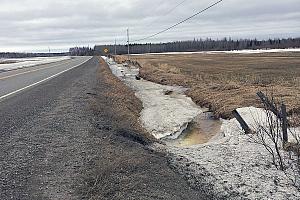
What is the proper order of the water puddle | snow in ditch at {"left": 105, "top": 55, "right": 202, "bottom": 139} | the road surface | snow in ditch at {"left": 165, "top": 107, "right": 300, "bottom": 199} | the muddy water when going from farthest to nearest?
1. snow in ditch at {"left": 105, "top": 55, "right": 202, "bottom": 139}
2. the water puddle
3. the muddy water
4. snow in ditch at {"left": 165, "top": 107, "right": 300, "bottom": 199}
5. the road surface

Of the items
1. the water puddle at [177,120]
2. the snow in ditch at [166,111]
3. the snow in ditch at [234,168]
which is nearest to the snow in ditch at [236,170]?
the snow in ditch at [234,168]

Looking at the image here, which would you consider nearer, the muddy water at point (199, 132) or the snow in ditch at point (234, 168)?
the snow in ditch at point (234, 168)

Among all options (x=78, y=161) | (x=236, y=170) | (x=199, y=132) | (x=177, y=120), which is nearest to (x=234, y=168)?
(x=236, y=170)

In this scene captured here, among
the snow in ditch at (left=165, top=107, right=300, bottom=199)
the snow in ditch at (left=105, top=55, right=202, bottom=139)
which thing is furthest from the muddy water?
the snow in ditch at (left=165, top=107, right=300, bottom=199)

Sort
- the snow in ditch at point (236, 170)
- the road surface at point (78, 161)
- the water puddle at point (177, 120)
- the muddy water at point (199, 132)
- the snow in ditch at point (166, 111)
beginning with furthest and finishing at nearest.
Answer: the snow in ditch at point (166, 111), the water puddle at point (177, 120), the muddy water at point (199, 132), the snow in ditch at point (236, 170), the road surface at point (78, 161)

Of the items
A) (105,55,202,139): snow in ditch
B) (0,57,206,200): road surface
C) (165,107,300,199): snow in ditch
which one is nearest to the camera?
(0,57,206,200): road surface

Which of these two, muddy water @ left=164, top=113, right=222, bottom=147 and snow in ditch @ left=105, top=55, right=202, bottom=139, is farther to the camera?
snow in ditch @ left=105, top=55, right=202, bottom=139

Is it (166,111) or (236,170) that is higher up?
(236,170)

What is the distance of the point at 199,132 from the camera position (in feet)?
38.9

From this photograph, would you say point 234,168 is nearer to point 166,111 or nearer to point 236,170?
point 236,170

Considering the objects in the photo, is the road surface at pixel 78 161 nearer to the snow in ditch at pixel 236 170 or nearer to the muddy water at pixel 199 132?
the snow in ditch at pixel 236 170

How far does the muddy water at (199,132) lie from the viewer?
10.5 metres

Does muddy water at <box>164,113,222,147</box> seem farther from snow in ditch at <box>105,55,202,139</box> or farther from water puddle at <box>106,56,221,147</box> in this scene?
snow in ditch at <box>105,55,202,139</box>

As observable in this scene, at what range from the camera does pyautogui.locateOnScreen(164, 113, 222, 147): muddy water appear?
10.5 meters
